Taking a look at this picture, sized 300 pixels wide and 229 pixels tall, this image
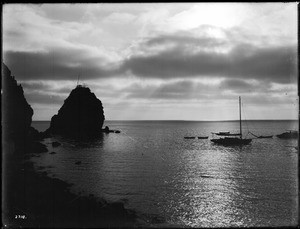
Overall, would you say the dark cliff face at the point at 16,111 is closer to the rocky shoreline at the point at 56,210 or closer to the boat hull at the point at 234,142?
the rocky shoreline at the point at 56,210

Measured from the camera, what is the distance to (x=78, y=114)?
387 ft

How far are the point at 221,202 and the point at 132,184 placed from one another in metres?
10.9

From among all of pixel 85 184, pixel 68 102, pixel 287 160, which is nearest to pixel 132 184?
pixel 85 184

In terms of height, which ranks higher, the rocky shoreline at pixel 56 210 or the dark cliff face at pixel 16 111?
the dark cliff face at pixel 16 111

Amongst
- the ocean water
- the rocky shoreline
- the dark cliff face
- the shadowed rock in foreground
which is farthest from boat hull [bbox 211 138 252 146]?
the rocky shoreline

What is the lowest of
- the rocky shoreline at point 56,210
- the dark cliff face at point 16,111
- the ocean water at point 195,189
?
the ocean water at point 195,189

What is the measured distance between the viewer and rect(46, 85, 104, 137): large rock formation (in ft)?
387

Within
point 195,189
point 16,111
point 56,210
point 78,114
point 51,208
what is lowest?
point 195,189

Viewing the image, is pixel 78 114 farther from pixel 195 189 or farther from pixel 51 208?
pixel 51 208

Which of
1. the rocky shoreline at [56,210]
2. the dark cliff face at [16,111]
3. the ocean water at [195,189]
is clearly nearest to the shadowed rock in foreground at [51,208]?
the rocky shoreline at [56,210]

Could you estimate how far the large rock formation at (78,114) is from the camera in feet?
387

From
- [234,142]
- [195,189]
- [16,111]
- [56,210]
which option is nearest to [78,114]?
[16,111]

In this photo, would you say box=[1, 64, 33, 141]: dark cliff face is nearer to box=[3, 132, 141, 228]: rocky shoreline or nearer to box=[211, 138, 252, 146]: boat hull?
box=[3, 132, 141, 228]: rocky shoreline

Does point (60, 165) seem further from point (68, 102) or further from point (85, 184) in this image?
point (68, 102)
